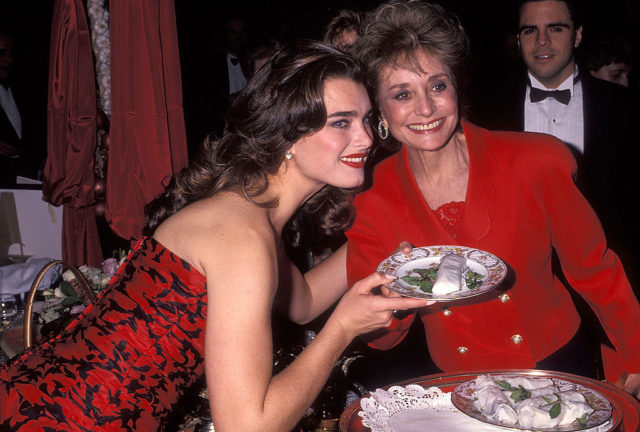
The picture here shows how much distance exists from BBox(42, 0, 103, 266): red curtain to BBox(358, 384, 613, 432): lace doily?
2888 mm

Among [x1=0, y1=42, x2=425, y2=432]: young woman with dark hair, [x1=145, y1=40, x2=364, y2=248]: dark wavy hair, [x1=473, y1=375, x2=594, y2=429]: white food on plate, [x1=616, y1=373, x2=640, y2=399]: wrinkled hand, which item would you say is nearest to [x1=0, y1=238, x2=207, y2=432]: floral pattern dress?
[x1=0, y1=42, x2=425, y2=432]: young woman with dark hair

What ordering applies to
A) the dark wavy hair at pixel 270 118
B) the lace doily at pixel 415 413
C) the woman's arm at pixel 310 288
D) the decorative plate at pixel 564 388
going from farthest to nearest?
the woman's arm at pixel 310 288 → the dark wavy hair at pixel 270 118 → the lace doily at pixel 415 413 → the decorative plate at pixel 564 388

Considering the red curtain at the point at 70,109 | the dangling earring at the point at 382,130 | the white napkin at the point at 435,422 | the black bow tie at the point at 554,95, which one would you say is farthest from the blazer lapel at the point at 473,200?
the red curtain at the point at 70,109

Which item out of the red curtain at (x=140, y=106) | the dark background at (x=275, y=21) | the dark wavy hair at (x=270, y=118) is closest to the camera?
the dark wavy hair at (x=270, y=118)

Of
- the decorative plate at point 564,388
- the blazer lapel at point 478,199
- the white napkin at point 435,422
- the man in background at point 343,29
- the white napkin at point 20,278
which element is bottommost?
the white napkin at point 20,278

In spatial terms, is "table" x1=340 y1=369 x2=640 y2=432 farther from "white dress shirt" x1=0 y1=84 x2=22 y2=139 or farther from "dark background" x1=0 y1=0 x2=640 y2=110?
"white dress shirt" x1=0 y1=84 x2=22 y2=139

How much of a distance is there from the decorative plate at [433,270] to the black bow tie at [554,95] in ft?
7.92

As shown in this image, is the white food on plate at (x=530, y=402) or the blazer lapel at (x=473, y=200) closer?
the white food on plate at (x=530, y=402)

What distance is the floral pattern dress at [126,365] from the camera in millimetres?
1736

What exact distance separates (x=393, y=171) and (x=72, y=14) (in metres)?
2.38

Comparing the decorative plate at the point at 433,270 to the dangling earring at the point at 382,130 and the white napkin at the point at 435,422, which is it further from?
the dangling earring at the point at 382,130

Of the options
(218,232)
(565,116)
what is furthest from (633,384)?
(565,116)

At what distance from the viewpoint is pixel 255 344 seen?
1.51 metres

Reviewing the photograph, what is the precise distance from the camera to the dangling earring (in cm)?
247
